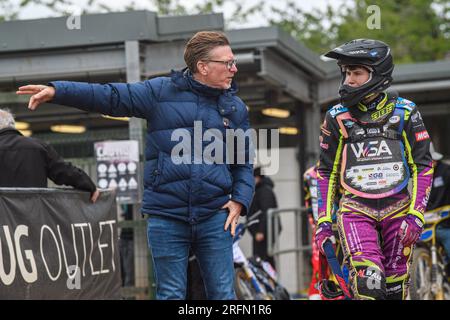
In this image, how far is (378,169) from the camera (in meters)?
6.47

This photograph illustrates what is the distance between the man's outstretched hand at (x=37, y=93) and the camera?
5318 millimetres

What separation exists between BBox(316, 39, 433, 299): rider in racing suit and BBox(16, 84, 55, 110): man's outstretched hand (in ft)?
6.92

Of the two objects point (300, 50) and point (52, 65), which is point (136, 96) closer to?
point (52, 65)

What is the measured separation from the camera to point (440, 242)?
11.4 meters

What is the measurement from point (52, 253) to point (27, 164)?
821mm

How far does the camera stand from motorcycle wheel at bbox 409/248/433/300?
10.4 meters

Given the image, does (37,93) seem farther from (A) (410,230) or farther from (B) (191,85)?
(A) (410,230)

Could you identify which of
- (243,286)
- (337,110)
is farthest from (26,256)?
(243,286)

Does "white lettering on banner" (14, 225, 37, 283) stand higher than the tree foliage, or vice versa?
the tree foliage

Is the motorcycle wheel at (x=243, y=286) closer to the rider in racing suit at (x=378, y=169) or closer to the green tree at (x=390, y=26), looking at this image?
the rider in racing suit at (x=378, y=169)

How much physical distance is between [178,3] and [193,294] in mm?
26582

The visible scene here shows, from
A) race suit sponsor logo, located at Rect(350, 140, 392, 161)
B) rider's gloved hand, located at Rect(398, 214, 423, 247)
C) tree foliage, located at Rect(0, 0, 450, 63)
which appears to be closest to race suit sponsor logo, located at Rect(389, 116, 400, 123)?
race suit sponsor logo, located at Rect(350, 140, 392, 161)

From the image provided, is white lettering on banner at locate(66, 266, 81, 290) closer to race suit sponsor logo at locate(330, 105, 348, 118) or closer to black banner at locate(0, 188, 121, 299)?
black banner at locate(0, 188, 121, 299)

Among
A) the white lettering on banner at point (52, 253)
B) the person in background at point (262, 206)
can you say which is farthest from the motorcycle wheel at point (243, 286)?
the person in background at point (262, 206)
